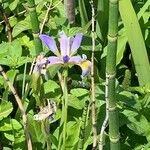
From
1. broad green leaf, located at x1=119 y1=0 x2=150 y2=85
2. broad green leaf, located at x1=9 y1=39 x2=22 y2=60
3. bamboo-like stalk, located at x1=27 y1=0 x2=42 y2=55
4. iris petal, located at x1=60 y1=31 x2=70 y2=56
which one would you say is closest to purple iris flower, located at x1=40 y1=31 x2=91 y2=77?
iris petal, located at x1=60 y1=31 x2=70 y2=56

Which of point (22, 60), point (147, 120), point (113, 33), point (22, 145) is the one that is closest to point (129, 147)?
point (147, 120)

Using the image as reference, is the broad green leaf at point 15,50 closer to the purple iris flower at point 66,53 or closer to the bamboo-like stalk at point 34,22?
the bamboo-like stalk at point 34,22

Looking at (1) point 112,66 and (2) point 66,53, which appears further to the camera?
(2) point 66,53

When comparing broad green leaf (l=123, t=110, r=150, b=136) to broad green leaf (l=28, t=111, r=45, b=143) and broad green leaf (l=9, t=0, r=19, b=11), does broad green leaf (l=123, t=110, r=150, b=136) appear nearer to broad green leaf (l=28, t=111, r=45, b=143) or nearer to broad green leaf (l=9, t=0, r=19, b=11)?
broad green leaf (l=28, t=111, r=45, b=143)

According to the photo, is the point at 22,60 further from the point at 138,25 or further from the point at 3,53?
the point at 138,25

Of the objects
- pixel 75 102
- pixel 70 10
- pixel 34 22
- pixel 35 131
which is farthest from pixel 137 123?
pixel 70 10

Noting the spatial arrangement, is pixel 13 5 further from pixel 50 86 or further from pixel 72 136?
pixel 72 136
